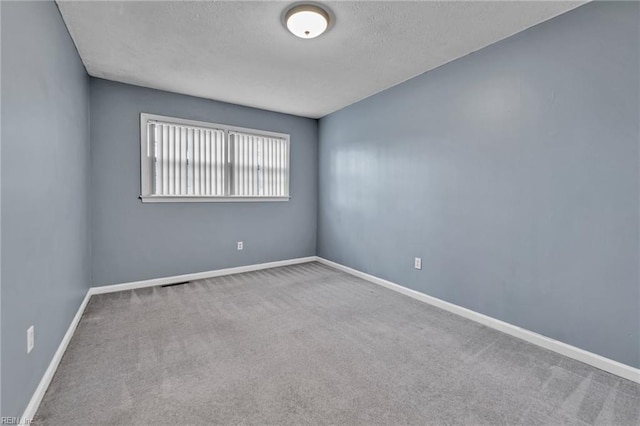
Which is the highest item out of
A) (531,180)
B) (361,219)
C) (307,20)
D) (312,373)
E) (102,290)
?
(307,20)

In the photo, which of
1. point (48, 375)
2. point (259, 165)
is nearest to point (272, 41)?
Answer: point (259, 165)

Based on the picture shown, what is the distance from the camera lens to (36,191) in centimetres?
165

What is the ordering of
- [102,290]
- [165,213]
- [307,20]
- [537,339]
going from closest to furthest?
[307,20], [537,339], [102,290], [165,213]

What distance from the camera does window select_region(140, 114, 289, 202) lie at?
3645 millimetres

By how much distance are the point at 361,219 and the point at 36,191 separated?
331 cm

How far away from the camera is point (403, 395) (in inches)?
66.4

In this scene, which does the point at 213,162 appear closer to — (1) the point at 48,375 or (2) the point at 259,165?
(2) the point at 259,165

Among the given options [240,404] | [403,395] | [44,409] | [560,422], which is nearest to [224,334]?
[240,404]

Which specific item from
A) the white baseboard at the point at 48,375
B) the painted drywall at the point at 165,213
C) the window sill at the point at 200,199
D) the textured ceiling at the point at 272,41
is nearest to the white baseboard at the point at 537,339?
the painted drywall at the point at 165,213

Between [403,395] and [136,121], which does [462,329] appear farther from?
[136,121]

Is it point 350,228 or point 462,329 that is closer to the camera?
point 462,329

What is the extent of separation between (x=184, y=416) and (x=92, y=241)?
9.02 feet

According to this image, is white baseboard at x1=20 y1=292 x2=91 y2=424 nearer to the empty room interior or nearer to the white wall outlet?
the empty room interior

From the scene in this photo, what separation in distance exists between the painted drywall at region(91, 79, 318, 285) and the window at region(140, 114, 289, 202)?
0.10 meters
